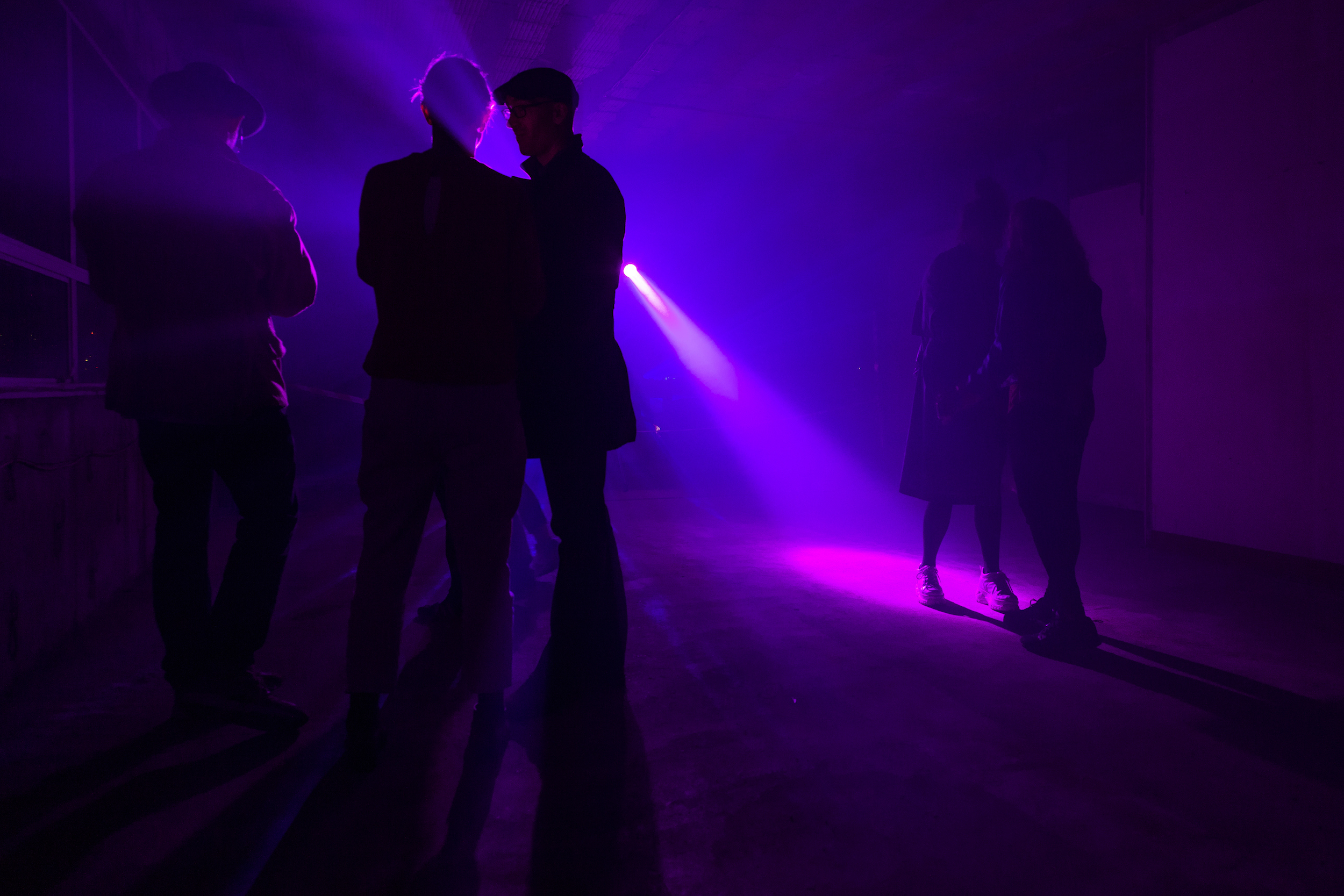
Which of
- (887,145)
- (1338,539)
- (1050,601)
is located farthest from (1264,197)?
(887,145)

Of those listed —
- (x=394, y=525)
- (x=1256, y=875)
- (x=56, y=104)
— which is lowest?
(x=1256, y=875)

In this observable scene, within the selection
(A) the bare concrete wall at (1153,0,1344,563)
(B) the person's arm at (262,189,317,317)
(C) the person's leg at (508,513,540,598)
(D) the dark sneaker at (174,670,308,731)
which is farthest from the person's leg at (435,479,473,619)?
(A) the bare concrete wall at (1153,0,1344,563)

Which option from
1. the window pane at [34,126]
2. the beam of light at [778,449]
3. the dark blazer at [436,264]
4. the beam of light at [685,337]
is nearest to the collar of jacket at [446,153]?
the dark blazer at [436,264]

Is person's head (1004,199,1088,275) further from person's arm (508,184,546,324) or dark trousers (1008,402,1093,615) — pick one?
person's arm (508,184,546,324)

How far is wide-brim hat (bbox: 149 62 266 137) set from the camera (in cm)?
193

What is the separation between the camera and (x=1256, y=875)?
134cm

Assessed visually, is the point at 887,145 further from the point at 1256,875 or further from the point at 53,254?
A: the point at 1256,875

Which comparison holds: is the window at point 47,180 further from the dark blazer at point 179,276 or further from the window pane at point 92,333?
the dark blazer at point 179,276

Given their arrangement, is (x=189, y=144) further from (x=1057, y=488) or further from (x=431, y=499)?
(x=1057, y=488)

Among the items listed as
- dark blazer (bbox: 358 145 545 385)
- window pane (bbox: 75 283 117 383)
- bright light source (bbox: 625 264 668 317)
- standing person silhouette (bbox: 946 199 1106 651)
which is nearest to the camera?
dark blazer (bbox: 358 145 545 385)

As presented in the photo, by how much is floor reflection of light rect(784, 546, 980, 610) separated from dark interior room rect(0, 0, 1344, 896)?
0.13ft

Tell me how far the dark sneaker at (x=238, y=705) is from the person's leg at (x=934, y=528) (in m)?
2.55

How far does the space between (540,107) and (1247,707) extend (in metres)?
2.56

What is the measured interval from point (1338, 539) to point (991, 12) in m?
3.69
